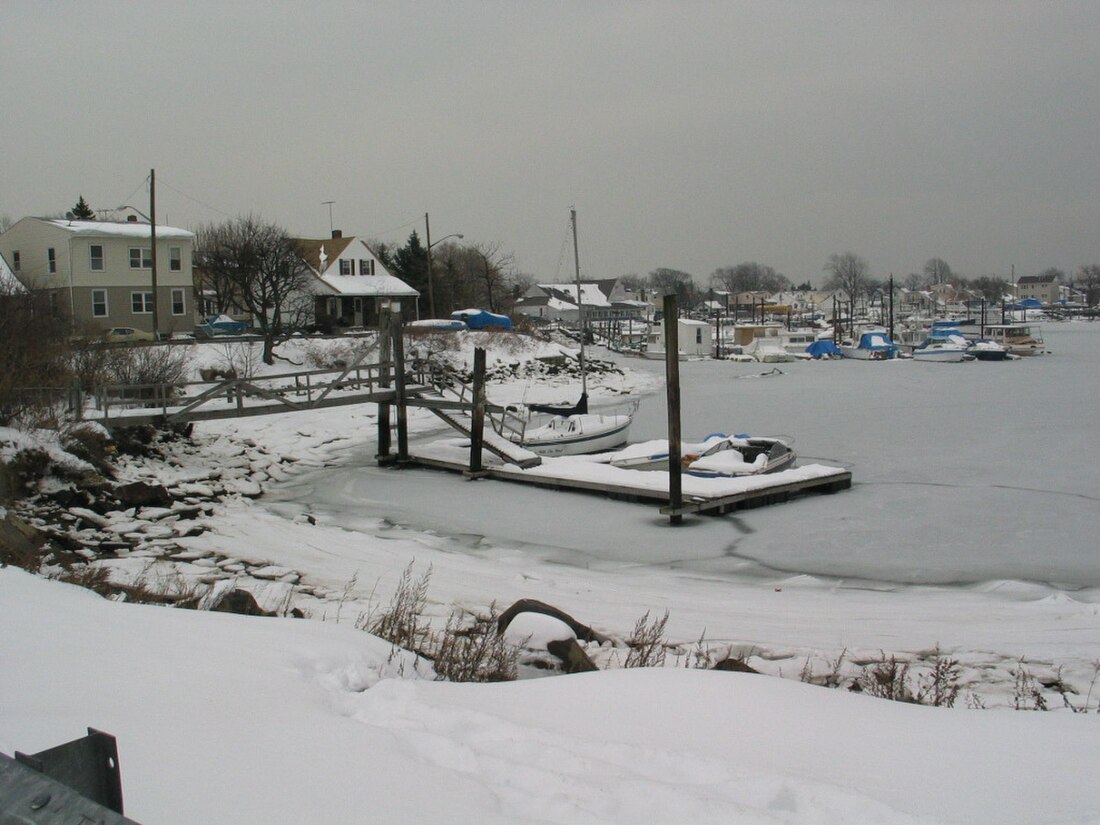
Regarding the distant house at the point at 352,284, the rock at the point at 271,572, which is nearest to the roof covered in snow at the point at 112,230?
the distant house at the point at 352,284

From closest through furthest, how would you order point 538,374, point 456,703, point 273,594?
1. point 456,703
2. point 273,594
3. point 538,374

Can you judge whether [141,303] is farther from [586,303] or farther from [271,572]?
[586,303]

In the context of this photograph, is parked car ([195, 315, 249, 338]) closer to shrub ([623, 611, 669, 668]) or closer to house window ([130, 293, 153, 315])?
house window ([130, 293, 153, 315])

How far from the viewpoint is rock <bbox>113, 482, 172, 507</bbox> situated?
1869 centimetres

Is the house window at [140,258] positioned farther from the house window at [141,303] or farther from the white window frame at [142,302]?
the house window at [141,303]

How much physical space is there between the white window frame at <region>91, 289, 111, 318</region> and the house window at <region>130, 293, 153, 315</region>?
123 centimetres

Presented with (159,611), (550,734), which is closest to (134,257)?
(159,611)

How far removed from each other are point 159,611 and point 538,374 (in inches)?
2024

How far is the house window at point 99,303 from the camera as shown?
49.4m

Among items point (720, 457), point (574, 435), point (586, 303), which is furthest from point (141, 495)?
point (586, 303)

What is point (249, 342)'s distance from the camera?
42.5m

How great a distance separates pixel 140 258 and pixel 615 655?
47740mm

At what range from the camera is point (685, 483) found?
20906 millimetres

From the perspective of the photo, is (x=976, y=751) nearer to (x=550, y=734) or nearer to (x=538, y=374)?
(x=550, y=734)
